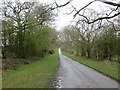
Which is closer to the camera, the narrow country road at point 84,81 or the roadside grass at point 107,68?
the narrow country road at point 84,81

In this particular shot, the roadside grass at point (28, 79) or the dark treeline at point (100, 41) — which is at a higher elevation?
the dark treeline at point (100, 41)

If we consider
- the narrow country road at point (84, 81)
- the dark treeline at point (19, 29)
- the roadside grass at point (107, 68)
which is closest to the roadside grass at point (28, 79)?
the narrow country road at point (84, 81)

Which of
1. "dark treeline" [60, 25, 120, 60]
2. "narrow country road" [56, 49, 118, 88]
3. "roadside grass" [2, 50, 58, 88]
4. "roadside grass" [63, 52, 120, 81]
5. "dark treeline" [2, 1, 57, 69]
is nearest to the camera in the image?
"narrow country road" [56, 49, 118, 88]

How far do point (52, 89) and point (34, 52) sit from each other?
34.4 metres

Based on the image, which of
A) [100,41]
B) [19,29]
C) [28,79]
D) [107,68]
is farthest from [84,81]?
[100,41]

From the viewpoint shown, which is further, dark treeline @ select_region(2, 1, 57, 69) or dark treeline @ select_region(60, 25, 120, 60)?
dark treeline @ select_region(60, 25, 120, 60)

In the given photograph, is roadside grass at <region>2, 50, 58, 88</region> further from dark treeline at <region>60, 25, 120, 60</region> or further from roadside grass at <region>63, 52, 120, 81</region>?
dark treeline at <region>60, 25, 120, 60</region>

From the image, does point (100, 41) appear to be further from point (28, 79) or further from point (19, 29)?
point (28, 79)

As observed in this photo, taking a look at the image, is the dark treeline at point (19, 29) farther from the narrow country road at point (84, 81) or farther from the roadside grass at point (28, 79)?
the narrow country road at point (84, 81)

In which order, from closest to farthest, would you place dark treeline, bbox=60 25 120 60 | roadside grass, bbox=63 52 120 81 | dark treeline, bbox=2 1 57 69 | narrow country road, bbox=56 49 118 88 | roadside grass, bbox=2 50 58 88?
narrow country road, bbox=56 49 118 88 → roadside grass, bbox=2 50 58 88 → roadside grass, bbox=63 52 120 81 → dark treeline, bbox=2 1 57 69 → dark treeline, bbox=60 25 120 60

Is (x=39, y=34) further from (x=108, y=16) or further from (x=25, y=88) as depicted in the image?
(x=25, y=88)

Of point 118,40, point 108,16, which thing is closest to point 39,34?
point 118,40

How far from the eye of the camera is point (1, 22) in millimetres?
33188

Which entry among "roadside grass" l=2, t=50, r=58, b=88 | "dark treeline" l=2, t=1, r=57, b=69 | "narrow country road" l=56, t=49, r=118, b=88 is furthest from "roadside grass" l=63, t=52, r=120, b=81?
"dark treeline" l=2, t=1, r=57, b=69
